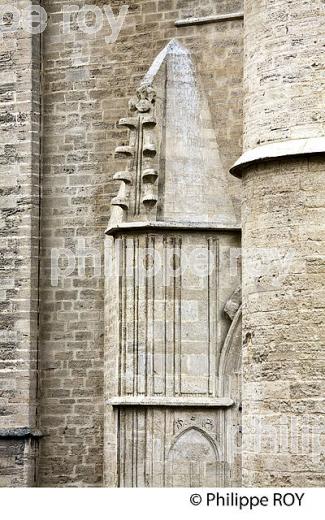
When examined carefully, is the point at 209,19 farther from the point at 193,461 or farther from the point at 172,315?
the point at 193,461

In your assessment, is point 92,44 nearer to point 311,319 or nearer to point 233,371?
point 233,371

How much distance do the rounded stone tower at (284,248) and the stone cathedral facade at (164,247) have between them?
2cm

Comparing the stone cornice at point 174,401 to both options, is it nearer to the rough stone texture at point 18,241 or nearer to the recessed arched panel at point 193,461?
the recessed arched panel at point 193,461

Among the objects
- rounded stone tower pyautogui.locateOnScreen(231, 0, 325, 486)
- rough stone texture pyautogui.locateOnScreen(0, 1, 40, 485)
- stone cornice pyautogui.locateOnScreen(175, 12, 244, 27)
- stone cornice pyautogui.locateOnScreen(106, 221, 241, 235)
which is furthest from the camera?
rough stone texture pyautogui.locateOnScreen(0, 1, 40, 485)

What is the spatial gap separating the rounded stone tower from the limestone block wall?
4408mm

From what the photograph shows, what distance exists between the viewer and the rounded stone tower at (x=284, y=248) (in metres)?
13.8

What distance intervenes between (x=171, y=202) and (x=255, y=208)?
3605 mm

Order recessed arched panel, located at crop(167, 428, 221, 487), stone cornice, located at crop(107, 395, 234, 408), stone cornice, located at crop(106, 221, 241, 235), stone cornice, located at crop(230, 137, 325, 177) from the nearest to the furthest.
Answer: stone cornice, located at crop(230, 137, 325, 177), recessed arched panel, located at crop(167, 428, 221, 487), stone cornice, located at crop(107, 395, 234, 408), stone cornice, located at crop(106, 221, 241, 235)

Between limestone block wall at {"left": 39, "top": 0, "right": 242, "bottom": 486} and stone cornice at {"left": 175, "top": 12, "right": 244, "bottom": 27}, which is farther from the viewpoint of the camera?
limestone block wall at {"left": 39, "top": 0, "right": 242, "bottom": 486}

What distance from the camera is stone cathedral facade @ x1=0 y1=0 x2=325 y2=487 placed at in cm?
1409

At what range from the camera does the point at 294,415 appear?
1384cm

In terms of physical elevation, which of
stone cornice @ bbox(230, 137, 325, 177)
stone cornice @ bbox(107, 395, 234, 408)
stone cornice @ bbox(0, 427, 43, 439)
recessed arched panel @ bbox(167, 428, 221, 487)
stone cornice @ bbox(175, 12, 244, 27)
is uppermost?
stone cornice @ bbox(175, 12, 244, 27)

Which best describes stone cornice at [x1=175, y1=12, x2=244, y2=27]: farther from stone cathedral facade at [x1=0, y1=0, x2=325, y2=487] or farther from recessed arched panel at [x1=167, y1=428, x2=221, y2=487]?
recessed arched panel at [x1=167, y1=428, x2=221, y2=487]

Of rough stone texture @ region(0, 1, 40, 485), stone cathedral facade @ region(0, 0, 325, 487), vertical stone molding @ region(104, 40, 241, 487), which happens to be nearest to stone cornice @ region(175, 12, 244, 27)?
stone cathedral facade @ region(0, 0, 325, 487)
